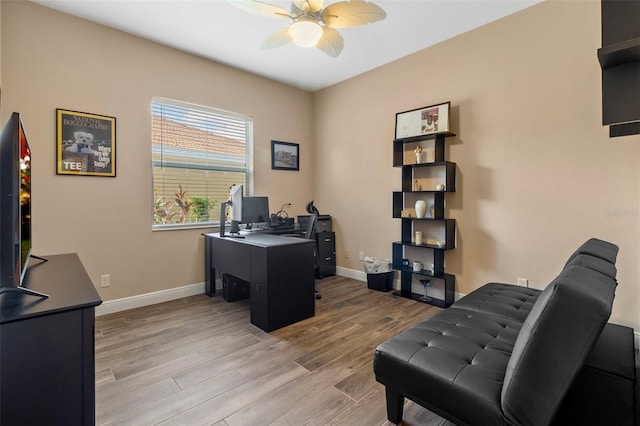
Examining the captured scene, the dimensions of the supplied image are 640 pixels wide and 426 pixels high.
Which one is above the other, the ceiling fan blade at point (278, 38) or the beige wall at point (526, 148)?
the ceiling fan blade at point (278, 38)

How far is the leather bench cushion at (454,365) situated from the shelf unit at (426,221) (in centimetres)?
163

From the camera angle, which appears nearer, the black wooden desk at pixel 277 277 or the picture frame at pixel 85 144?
the black wooden desk at pixel 277 277

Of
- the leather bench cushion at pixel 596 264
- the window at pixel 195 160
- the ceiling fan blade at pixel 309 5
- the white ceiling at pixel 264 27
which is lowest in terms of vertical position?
the leather bench cushion at pixel 596 264

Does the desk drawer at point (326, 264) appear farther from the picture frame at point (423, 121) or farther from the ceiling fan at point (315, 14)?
the ceiling fan at point (315, 14)

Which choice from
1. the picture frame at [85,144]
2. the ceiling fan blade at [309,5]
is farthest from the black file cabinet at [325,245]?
the ceiling fan blade at [309,5]

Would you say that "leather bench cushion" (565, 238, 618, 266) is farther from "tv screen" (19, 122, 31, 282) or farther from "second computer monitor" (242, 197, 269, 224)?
"second computer monitor" (242, 197, 269, 224)

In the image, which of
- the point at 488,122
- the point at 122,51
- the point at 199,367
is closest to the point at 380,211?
the point at 488,122

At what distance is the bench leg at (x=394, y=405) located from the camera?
5.14ft

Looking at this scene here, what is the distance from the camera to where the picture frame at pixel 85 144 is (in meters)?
2.87

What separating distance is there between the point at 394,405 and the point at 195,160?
11.2 ft

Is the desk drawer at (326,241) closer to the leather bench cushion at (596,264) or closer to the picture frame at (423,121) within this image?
the picture frame at (423,121)

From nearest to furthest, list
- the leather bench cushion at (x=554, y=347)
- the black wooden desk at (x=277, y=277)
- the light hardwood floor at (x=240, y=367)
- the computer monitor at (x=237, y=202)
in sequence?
the leather bench cushion at (x=554, y=347)
the light hardwood floor at (x=240, y=367)
the black wooden desk at (x=277, y=277)
the computer monitor at (x=237, y=202)

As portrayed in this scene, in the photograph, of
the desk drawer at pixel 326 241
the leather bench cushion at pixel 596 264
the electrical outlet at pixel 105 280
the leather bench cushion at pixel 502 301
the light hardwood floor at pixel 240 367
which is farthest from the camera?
the desk drawer at pixel 326 241

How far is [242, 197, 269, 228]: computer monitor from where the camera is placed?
141 inches
